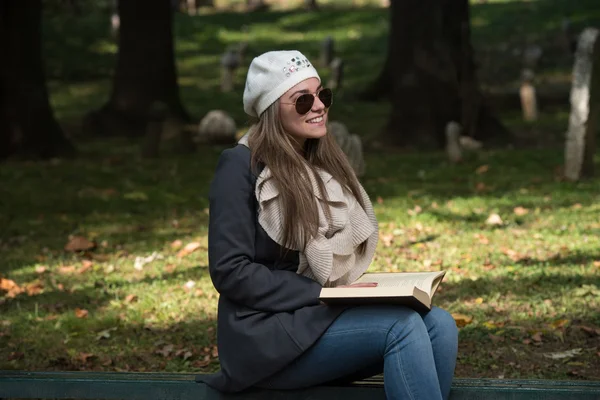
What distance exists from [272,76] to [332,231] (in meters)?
0.59

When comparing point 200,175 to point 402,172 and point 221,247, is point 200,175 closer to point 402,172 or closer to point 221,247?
point 402,172

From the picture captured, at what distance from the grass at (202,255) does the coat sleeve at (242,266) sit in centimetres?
214

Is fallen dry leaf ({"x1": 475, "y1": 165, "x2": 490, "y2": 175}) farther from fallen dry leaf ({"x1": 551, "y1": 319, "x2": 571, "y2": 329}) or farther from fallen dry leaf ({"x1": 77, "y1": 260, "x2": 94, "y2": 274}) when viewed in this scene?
fallen dry leaf ({"x1": 551, "y1": 319, "x2": 571, "y2": 329})

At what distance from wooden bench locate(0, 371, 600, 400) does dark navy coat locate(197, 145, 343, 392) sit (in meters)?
0.16

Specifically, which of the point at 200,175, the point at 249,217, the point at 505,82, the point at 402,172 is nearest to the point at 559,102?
the point at 505,82

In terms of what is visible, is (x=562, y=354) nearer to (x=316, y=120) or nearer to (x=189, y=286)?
(x=316, y=120)

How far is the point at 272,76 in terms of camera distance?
3867 millimetres

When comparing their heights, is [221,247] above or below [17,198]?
above

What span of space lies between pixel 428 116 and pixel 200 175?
13.9 feet

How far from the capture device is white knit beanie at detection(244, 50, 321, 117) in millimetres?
3867

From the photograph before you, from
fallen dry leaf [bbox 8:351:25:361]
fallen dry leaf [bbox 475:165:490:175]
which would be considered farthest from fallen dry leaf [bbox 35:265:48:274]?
fallen dry leaf [bbox 475:165:490:175]

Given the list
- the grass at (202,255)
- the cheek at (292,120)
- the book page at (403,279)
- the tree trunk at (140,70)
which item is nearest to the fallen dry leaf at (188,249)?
the grass at (202,255)

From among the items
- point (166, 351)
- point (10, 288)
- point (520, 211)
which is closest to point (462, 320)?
point (166, 351)

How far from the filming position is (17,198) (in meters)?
11.6
